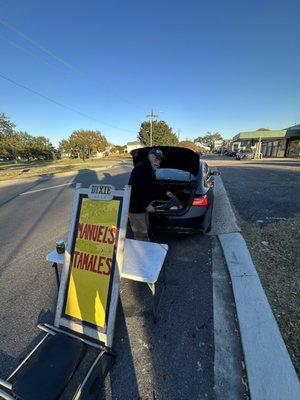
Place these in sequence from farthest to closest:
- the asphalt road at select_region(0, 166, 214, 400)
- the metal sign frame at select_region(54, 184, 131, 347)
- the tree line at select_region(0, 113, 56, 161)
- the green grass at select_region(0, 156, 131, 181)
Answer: the tree line at select_region(0, 113, 56, 161) → the green grass at select_region(0, 156, 131, 181) → the metal sign frame at select_region(54, 184, 131, 347) → the asphalt road at select_region(0, 166, 214, 400)

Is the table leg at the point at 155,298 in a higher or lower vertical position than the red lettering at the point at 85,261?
lower

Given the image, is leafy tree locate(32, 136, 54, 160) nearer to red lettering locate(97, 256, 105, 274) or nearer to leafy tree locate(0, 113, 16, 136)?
leafy tree locate(0, 113, 16, 136)

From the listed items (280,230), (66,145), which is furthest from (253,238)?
(66,145)

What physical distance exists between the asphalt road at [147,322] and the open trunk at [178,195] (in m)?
0.69

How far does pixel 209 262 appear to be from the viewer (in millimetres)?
3684

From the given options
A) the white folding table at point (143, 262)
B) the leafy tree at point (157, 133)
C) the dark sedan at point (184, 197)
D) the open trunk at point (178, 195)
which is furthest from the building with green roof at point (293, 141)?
the white folding table at point (143, 262)

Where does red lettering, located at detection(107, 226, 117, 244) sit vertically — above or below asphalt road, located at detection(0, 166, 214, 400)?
above

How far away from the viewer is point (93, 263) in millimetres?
2291

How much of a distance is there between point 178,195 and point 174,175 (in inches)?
16.4

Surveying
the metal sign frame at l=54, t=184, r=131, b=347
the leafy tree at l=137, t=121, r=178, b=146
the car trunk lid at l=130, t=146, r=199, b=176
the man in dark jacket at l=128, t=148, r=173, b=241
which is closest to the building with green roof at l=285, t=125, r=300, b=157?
the leafy tree at l=137, t=121, r=178, b=146

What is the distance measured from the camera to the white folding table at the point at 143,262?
92.3 inches

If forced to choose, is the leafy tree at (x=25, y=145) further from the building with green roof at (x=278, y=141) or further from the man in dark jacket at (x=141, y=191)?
the man in dark jacket at (x=141, y=191)

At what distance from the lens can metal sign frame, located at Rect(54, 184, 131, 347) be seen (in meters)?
2.13

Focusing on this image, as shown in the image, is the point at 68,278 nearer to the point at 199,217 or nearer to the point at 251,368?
the point at 251,368
